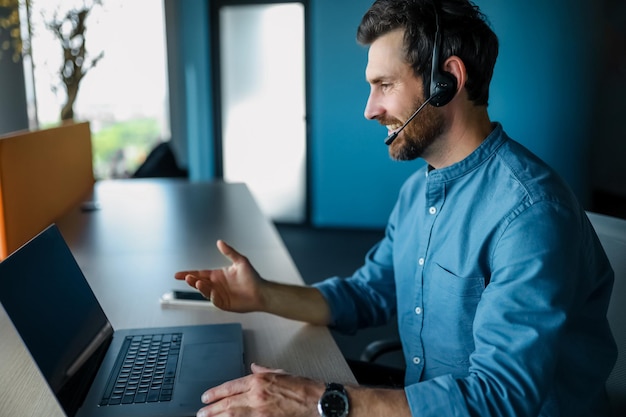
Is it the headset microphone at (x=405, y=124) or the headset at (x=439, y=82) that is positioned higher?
the headset at (x=439, y=82)

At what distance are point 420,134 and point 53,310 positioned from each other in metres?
0.72

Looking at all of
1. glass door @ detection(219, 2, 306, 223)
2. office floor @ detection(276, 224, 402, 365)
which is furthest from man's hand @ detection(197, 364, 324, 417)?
glass door @ detection(219, 2, 306, 223)

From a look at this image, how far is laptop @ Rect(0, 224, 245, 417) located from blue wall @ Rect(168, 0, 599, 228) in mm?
3742

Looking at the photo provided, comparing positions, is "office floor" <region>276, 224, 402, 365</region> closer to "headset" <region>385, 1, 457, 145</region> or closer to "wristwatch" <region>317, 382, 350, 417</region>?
"headset" <region>385, 1, 457, 145</region>

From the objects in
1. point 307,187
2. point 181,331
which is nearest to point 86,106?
point 307,187

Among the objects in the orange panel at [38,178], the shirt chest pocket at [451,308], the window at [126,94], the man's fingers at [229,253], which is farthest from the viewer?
the window at [126,94]

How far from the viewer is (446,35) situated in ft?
3.74

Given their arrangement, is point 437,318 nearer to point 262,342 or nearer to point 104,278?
point 262,342

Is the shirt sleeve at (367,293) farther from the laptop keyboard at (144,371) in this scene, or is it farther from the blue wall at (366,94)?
the blue wall at (366,94)

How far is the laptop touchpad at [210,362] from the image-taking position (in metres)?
1.01

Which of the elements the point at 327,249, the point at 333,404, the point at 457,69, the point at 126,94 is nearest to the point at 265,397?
the point at 333,404

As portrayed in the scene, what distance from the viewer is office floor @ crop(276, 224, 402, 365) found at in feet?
13.1

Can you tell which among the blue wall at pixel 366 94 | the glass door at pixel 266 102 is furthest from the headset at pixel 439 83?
the glass door at pixel 266 102

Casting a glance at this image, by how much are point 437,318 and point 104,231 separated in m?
1.34
